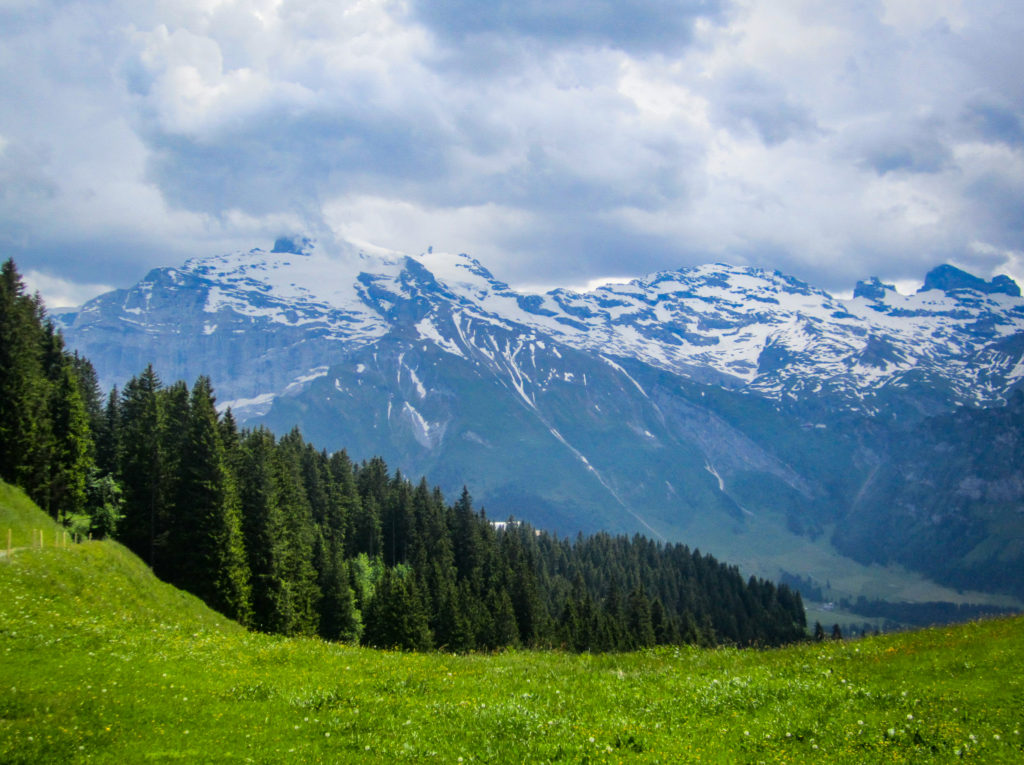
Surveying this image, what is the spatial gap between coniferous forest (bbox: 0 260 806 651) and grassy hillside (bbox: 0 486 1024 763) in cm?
811

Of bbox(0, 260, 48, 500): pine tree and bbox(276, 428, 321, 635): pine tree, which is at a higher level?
bbox(0, 260, 48, 500): pine tree

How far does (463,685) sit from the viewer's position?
20094mm

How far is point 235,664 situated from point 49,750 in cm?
828

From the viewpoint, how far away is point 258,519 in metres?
57.1

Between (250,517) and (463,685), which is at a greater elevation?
(250,517)

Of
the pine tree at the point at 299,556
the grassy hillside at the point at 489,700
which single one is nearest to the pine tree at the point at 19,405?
the pine tree at the point at 299,556

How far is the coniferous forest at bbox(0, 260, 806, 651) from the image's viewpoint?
51.2 m

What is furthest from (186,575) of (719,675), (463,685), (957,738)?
(957,738)

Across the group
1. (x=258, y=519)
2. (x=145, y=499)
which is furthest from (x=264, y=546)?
(x=145, y=499)

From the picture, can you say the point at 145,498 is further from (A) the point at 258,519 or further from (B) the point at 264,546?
(B) the point at 264,546

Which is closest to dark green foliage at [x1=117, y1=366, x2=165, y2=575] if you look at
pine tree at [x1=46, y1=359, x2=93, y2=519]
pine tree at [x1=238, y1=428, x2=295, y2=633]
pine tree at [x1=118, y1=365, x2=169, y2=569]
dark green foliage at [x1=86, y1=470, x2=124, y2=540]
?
pine tree at [x1=118, y1=365, x2=169, y2=569]

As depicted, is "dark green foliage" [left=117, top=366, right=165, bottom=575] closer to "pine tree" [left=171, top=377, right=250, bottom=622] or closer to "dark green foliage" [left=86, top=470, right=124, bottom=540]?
"pine tree" [left=171, top=377, right=250, bottom=622]

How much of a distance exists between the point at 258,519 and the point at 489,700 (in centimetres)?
4417

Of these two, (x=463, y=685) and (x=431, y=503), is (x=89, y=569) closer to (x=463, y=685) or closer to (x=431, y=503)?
(x=463, y=685)
